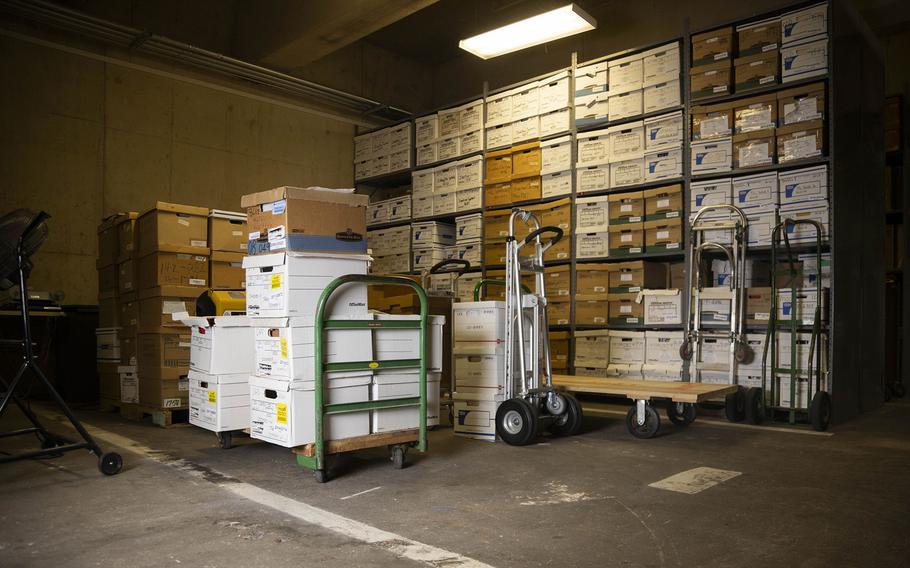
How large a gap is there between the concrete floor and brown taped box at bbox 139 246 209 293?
1642mm

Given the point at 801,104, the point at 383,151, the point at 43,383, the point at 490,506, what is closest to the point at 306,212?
the point at 43,383

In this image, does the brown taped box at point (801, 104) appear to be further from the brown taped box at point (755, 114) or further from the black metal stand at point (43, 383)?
the black metal stand at point (43, 383)

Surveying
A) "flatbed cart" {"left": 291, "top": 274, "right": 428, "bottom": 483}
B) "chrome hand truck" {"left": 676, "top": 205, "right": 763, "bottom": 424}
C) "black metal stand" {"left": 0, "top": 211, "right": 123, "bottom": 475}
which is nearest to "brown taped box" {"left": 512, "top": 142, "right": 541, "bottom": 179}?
"chrome hand truck" {"left": 676, "top": 205, "right": 763, "bottom": 424}

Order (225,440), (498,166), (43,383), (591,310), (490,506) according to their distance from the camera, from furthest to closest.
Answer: (498,166)
(591,310)
(225,440)
(43,383)
(490,506)

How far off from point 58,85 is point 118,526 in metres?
7.09

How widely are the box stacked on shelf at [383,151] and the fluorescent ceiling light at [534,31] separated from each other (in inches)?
103

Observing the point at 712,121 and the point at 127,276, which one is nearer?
the point at 127,276

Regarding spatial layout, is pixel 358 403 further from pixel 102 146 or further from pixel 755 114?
pixel 102 146

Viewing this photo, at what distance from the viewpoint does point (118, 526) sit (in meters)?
3.17

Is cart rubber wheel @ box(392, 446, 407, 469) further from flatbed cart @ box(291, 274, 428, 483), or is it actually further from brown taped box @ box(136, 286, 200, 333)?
brown taped box @ box(136, 286, 200, 333)

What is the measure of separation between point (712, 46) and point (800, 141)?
1505 mm

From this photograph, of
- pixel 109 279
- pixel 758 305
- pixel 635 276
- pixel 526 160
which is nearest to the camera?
pixel 758 305

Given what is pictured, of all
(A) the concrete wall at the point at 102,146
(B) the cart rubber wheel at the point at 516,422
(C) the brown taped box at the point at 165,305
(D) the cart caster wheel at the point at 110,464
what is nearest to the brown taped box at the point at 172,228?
(C) the brown taped box at the point at 165,305

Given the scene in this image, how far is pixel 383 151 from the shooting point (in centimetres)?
1123
